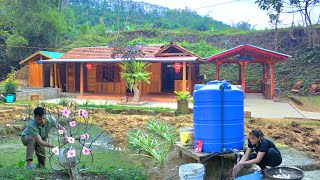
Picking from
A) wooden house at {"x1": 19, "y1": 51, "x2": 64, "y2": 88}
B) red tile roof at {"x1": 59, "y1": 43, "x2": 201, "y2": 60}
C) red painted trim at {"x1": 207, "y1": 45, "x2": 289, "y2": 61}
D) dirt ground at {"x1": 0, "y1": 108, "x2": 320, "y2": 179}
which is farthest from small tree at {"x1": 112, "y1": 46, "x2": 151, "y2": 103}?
wooden house at {"x1": 19, "y1": 51, "x2": 64, "y2": 88}

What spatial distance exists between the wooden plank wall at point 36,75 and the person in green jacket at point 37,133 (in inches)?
652

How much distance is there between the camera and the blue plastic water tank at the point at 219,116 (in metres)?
4.99

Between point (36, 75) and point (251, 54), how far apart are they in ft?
44.8

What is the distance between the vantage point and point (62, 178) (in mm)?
4727

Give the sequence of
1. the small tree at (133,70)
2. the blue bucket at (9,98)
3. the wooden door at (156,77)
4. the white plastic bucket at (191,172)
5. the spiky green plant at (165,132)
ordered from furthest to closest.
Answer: the wooden door at (156,77) < the blue bucket at (9,98) < the small tree at (133,70) < the spiky green plant at (165,132) < the white plastic bucket at (191,172)

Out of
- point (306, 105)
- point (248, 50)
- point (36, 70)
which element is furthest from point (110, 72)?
point (306, 105)

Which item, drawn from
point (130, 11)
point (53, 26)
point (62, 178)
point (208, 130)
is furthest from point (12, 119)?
point (130, 11)

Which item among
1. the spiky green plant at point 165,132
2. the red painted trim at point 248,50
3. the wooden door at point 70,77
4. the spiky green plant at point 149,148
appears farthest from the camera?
the wooden door at point 70,77

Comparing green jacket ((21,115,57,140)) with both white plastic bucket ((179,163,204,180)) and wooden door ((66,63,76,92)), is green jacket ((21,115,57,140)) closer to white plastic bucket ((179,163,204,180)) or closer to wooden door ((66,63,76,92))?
white plastic bucket ((179,163,204,180))

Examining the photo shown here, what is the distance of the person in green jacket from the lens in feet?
16.5

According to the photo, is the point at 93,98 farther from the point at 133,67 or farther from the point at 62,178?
the point at 62,178

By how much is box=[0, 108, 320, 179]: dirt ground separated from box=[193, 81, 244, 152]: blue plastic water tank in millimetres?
522

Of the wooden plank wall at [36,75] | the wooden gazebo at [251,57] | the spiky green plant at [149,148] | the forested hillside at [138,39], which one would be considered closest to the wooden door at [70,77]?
the wooden plank wall at [36,75]

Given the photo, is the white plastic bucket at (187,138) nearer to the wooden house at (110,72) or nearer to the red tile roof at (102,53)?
the wooden house at (110,72)
